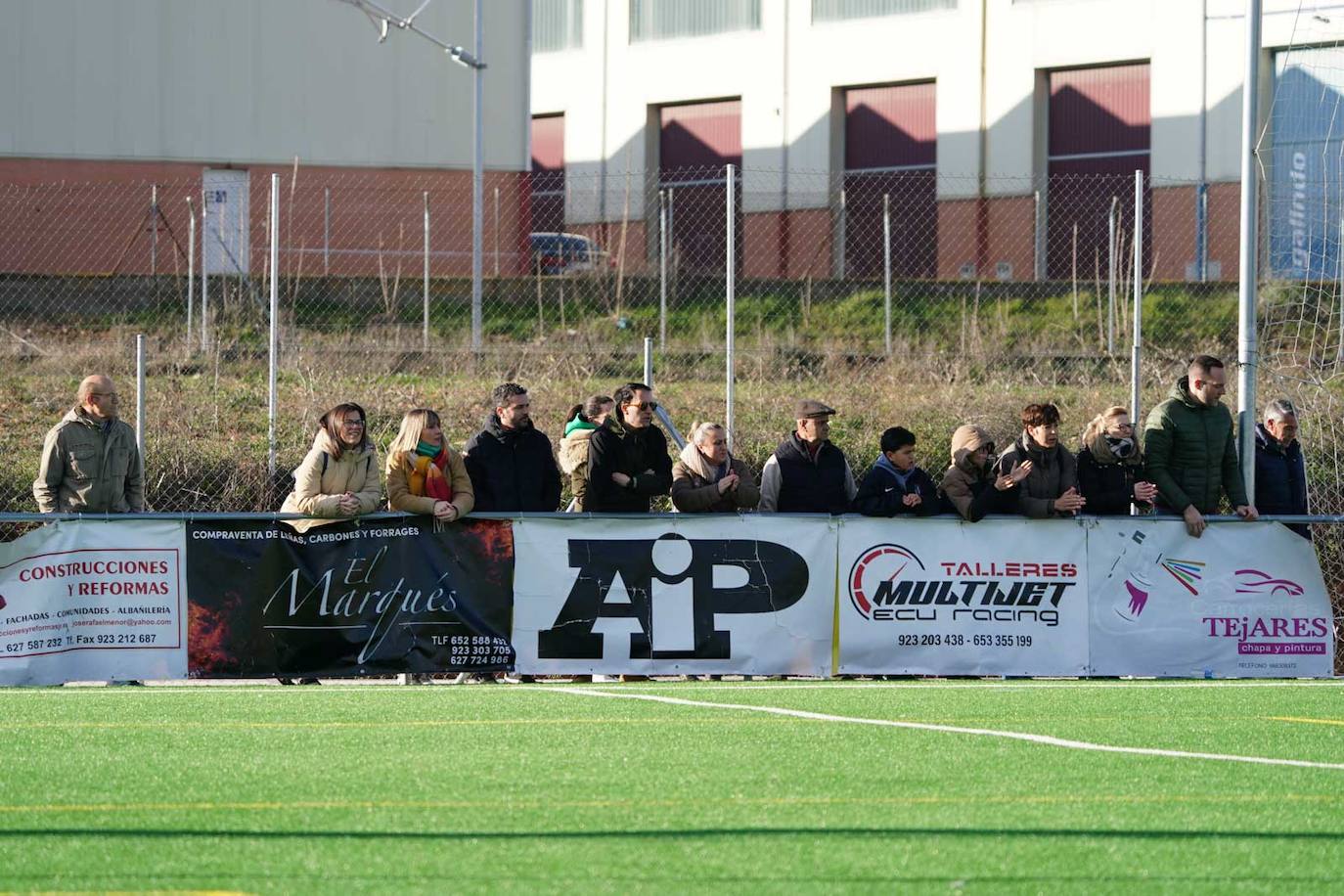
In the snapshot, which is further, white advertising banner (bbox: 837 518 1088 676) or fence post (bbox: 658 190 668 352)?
fence post (bbox: 658 190 668 352)

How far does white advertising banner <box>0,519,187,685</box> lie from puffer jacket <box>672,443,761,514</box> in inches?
124

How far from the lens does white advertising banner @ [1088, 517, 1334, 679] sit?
12.8 metres

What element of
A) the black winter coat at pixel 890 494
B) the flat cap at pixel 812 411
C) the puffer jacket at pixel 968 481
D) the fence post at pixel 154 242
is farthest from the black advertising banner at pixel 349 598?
the fence post at pixel 154 242

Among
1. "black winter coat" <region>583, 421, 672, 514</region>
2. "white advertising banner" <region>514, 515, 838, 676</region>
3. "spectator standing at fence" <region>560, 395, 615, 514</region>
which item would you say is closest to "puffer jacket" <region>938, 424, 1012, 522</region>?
"white advertising banner" <region>514, 515, 838, 676</region>

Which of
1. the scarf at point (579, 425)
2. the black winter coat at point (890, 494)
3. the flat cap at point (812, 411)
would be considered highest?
the flat cap at point (812, 411)

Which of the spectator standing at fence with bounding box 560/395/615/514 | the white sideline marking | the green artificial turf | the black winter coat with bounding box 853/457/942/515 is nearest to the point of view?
the green artificial turf

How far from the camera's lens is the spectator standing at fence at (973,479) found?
41.7 ft

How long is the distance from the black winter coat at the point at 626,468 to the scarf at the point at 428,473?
3.22 feet

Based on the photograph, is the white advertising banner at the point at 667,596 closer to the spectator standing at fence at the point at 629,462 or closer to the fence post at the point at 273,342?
the spectator standing at fence at the point at 629,462

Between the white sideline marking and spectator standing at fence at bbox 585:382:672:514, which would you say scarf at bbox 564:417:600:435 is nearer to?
spectator standing at fence at bbox 585:382:672:514

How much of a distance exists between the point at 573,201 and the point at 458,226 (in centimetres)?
752

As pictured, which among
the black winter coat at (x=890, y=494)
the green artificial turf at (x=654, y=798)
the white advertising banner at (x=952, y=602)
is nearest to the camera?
the green artificial turf at (x=654, y=798)

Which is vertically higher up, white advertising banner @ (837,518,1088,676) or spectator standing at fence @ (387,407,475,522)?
spectator standing at fence @ (387,407,475,522)

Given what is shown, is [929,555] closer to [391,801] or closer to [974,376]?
[391,801]
